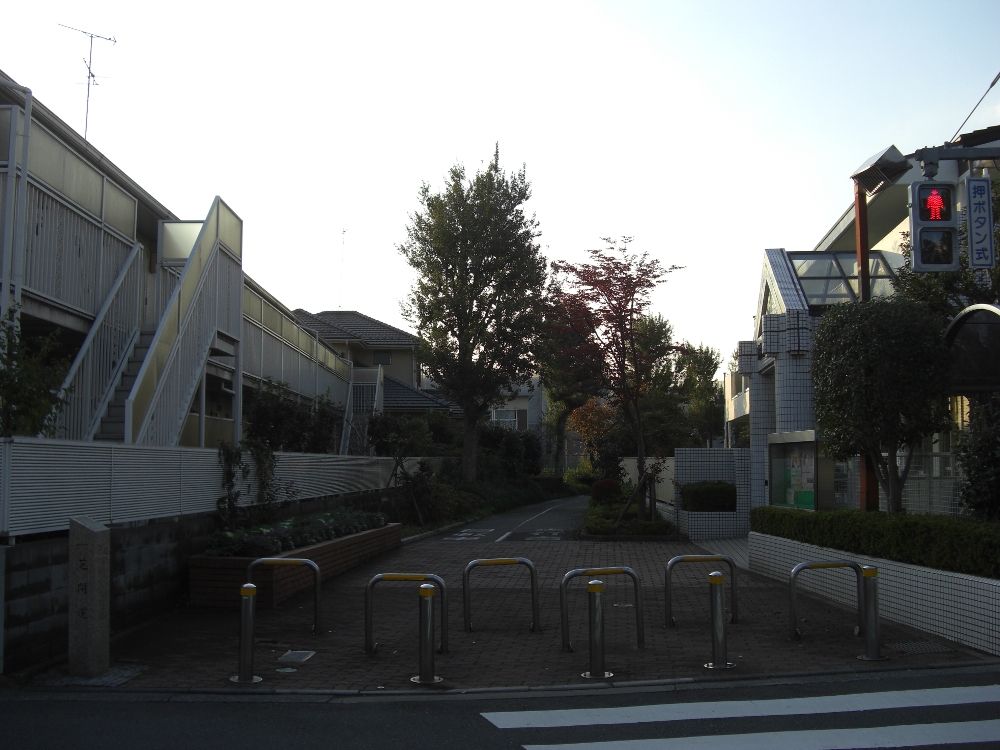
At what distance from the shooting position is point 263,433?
19172 mm

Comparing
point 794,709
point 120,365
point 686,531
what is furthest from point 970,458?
point 120,365

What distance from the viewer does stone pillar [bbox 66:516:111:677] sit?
7.82 meters

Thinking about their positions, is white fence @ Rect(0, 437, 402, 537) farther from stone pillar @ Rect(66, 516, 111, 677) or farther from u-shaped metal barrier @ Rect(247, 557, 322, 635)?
u-shaped metal barrier @ Rect(247, 557, 322, 635)

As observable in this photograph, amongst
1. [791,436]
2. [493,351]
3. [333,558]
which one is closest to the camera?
[333,558]

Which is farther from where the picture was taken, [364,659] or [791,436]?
[791,436]

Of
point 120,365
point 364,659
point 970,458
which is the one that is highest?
point 120,365

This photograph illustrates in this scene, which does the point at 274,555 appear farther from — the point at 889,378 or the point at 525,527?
the point at 525,527

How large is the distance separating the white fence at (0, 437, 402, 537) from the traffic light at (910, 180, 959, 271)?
879cm

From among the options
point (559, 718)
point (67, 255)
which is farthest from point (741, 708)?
point (67, 255)

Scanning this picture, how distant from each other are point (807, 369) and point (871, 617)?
1056cm

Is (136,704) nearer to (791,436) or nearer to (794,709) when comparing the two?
(794,709)

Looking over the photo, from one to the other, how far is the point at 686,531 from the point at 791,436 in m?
4.78

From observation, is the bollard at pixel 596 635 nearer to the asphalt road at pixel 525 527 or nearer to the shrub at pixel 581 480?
the asphalt road at pixel 525 527

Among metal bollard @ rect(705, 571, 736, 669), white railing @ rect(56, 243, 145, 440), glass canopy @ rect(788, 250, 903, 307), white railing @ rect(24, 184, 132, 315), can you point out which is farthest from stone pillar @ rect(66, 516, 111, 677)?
glass canopy @ rect(788, 250, 903, 307)
